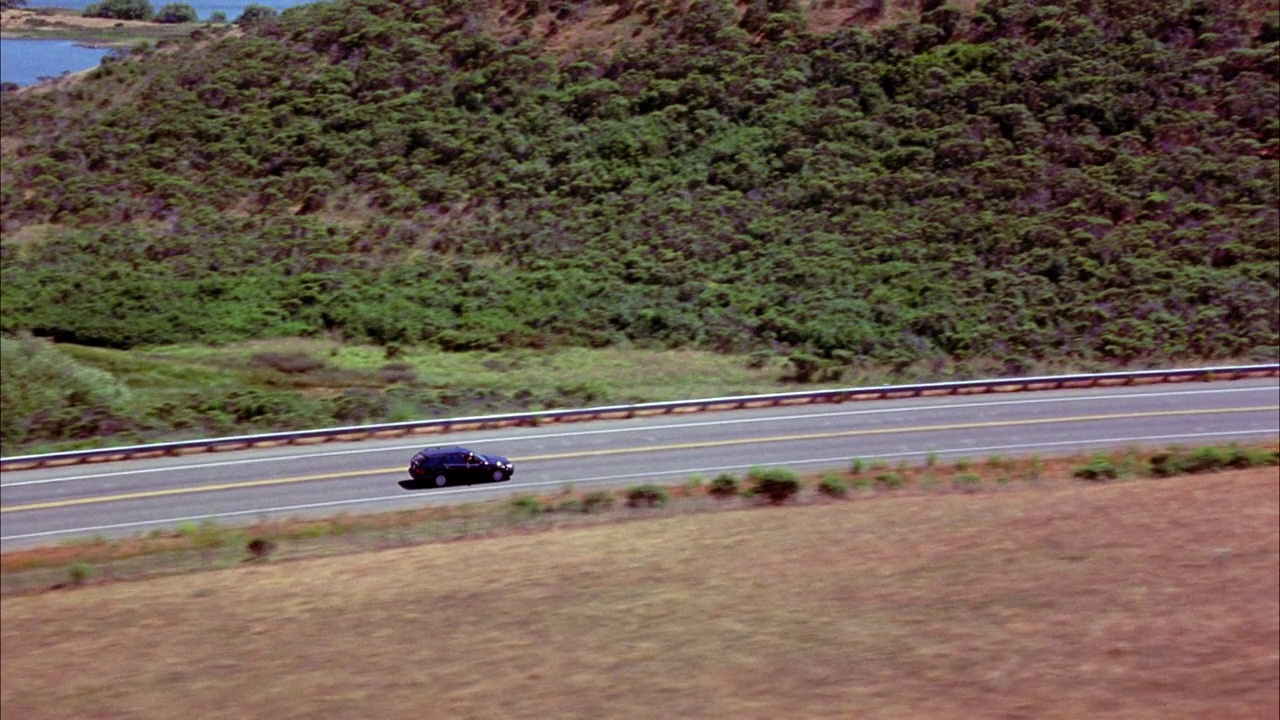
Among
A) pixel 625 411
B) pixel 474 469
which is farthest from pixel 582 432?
pixel 474 469

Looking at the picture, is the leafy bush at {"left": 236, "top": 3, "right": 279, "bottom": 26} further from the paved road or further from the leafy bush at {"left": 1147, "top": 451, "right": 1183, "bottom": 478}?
the leafy bush at {"left": 1147, "top": 451, "right": 1183, "bottom": 478}

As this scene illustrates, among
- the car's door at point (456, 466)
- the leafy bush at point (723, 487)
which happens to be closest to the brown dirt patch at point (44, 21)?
the car's door at point (456, 466)

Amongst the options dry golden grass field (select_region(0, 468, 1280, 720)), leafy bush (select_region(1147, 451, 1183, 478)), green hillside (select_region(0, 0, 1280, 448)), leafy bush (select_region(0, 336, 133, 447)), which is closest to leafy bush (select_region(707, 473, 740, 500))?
dry golden grass field (select_region(0, 468, 1280, 720))

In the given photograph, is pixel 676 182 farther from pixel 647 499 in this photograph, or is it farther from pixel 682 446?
pixel 647 499

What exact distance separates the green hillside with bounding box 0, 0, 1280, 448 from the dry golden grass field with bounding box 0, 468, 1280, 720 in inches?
158

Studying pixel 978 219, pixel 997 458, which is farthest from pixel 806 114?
pixel 997 458

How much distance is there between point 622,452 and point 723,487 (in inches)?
44.1

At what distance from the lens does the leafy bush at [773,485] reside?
516 inches

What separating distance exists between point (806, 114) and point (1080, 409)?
252 inches

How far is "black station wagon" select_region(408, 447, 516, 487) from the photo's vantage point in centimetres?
988

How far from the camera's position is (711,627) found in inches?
368

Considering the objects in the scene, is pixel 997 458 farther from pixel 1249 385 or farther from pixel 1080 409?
pixel 1249 385

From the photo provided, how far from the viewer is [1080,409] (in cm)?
1546

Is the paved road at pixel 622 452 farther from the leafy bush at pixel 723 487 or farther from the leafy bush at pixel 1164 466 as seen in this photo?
the leafy bush at pixel 1164 466
